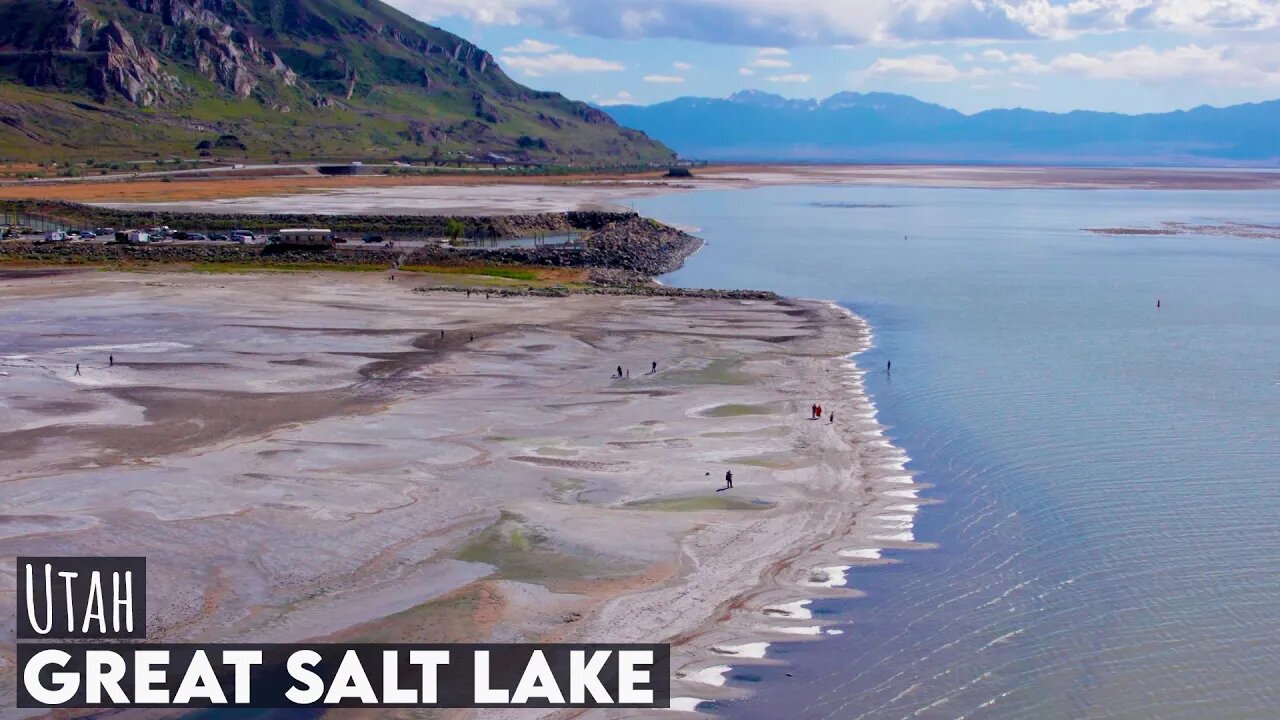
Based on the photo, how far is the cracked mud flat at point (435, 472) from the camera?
2816cm

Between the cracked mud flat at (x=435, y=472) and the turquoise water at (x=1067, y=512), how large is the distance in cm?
247

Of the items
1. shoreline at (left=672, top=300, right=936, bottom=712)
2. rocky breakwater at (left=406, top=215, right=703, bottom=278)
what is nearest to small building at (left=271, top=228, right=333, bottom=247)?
rocky breakwater at (left=406, top=215, right=703, bottom=278)

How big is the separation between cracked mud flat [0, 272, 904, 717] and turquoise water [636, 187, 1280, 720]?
97.4 inches

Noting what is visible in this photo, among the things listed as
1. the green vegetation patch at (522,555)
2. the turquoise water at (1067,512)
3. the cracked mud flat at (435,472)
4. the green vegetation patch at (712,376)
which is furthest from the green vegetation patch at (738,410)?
the green vegetation patch at (522,555)

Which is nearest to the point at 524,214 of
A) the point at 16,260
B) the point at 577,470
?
the point at 16,260

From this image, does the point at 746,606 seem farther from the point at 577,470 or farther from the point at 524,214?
the point at 524,214

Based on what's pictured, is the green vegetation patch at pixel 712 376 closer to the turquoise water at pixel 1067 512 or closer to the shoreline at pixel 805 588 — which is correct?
the turquoise water at pixel 1067 512

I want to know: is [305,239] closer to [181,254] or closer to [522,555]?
[181,254]

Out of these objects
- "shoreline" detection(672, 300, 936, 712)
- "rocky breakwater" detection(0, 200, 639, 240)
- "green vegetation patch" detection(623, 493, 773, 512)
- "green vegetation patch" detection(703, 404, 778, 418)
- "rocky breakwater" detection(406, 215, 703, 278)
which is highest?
"rocky breakwater" detection(0, 200, 639, 240)

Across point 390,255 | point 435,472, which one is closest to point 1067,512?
point 435,472

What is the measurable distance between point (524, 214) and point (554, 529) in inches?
3923

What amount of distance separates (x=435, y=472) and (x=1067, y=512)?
777 inches

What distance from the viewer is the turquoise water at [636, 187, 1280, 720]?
25094mm

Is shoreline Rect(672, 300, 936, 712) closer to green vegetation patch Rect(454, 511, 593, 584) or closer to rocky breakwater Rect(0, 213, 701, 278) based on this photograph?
green vegetation patch Rect(454, 511, 593, 584)
